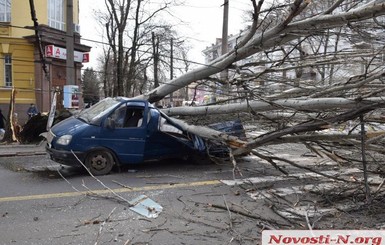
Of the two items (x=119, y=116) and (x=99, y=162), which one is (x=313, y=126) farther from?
(x=99, y=162)

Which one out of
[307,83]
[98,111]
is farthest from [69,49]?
[307,83]

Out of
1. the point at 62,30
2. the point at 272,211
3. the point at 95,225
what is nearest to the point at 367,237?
the point at 272,211

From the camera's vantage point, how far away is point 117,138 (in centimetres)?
816

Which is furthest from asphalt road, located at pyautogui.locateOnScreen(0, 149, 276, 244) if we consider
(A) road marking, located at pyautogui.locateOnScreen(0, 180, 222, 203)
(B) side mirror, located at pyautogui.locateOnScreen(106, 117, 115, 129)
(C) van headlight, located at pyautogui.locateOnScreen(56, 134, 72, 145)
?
(B) side mirror, located at pyautogui.locateOnScreen(106, 117, 115, 129)

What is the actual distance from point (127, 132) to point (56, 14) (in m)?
16.7

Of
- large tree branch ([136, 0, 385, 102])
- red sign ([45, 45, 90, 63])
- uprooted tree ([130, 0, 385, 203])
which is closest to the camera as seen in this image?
uprooted tree ([130, 0, 385, 203])

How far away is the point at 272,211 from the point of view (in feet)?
18.5

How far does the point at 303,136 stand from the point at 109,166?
164 inches

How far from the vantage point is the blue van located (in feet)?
25.9

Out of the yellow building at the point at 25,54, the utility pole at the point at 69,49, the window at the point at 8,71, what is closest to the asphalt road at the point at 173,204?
the utility pole at the point at 69,49

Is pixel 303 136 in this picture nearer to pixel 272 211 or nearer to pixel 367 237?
pixel 272 211

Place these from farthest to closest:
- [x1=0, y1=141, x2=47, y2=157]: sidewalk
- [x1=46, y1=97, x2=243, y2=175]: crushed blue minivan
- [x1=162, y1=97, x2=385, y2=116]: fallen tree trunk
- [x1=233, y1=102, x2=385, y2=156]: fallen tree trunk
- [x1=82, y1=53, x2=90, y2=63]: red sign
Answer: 1. [x1=82, y1=53, x2=90, y2=63]: red sign
2. [x1=0, y1=141, x2=47, y2=157]: sidewalk
3. [x1=46, y1=97, x2=243, y2=175]: crushed blue minivan
4. [x1=162, y1=97, x2=385, y2=116]: fallen tree trunk
5. [x1=233, y1=102, x2=385, y2=156]: fallen tree trunk

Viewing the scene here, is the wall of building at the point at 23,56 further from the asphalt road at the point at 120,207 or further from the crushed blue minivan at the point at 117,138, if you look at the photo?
the crushed blue minivan at the point at 117,138

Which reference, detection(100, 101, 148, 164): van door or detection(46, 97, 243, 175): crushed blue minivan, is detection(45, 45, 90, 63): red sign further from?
detection(100, 101, 148, 164): van door
